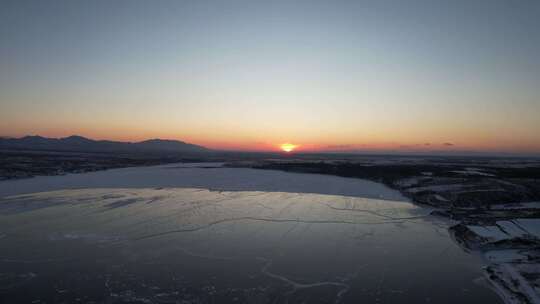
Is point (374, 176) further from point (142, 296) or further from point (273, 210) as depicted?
point (142, 296)

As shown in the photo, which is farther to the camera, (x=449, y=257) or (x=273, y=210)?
(x=273, y=210)

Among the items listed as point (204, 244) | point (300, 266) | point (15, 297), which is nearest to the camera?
point (15, 297)

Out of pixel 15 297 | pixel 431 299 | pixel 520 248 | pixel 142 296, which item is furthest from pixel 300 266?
pixel 520 248

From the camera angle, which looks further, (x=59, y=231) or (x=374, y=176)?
(x=374, y=176)

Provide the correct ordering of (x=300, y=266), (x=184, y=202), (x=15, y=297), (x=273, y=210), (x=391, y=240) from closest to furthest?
(x=15, y=297) → (x=300, y=266) → (x=391, y=240) → (x=273, y=210) → (x=184, y=202)

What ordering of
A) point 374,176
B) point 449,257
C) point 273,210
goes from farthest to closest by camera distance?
point 374,176, point 273,210, point 449,257

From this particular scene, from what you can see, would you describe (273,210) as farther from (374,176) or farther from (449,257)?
(374,176)

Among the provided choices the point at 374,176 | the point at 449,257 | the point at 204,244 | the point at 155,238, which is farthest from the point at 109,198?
the point at 374,176
